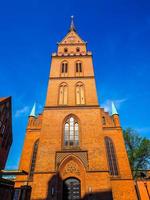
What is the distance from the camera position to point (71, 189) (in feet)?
46.0

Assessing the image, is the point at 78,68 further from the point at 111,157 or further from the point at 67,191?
the point at 67,191

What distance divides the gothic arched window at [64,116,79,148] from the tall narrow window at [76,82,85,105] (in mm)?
2617

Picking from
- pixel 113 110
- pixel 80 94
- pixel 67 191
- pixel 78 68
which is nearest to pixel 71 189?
pixel 67 191

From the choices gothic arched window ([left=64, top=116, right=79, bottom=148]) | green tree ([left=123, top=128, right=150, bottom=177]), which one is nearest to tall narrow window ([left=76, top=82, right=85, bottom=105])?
gothic arched window ([left=64, top=116, right=79, bottom=148])

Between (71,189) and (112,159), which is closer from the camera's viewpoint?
(71,189)

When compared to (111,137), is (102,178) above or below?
below

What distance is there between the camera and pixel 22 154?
1831 cm

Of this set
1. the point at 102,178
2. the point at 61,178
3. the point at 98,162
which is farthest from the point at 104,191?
the point at 61,178

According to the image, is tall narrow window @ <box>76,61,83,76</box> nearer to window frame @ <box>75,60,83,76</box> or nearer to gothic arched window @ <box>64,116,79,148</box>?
window frame @ <box>75,60,83,76</box>

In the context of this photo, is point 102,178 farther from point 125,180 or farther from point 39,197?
point 39,197

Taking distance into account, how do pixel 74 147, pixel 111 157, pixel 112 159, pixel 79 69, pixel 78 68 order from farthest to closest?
pixel 78 68
pixel 79 69
pixel 111 157
pixel 112 159
pixel 74 147

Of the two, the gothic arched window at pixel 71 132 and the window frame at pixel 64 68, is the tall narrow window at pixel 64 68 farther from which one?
the gothic arched window at pixel 71 132

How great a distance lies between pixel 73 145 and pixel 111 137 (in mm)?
5478

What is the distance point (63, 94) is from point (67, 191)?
1091 centimetres
